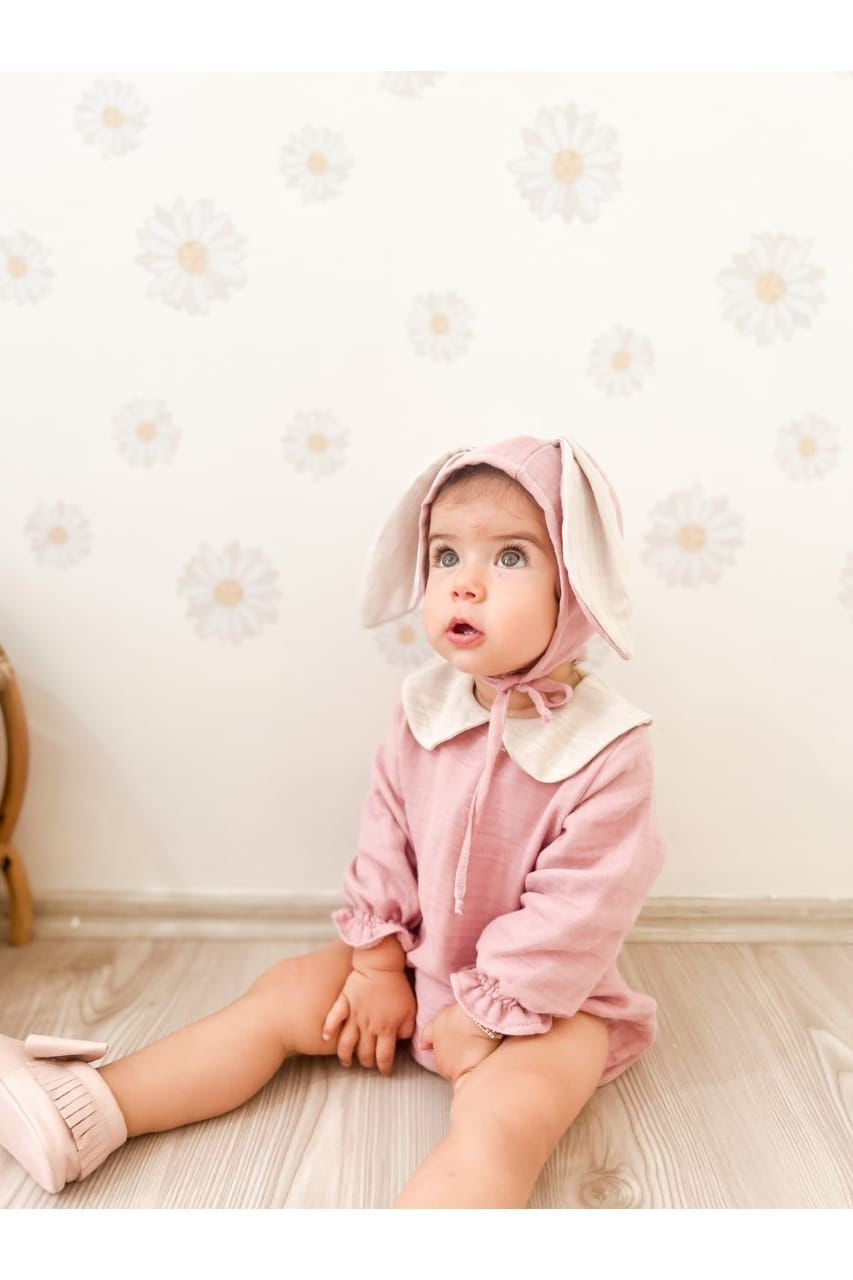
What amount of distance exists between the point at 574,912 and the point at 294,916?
546 millimetres

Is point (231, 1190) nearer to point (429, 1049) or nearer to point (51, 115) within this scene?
point (429, 1049)

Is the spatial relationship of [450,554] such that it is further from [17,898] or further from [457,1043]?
[17,898]

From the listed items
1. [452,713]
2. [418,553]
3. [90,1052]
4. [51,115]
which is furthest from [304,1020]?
[51,115]

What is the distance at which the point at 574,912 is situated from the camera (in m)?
0.97

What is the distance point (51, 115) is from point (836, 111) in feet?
3.08

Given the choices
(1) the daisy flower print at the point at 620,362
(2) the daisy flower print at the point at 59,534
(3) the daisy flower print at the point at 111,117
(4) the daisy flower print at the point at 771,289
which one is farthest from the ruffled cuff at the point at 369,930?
(3) the daisy flower print at the point at 111,117

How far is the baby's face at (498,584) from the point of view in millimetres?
971

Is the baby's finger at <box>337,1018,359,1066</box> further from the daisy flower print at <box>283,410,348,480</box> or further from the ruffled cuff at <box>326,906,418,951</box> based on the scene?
the daisy flower print at <box>283,410,348,480</box>

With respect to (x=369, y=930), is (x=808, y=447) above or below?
above

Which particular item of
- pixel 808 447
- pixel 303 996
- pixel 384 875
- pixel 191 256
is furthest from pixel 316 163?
pixel 303 996

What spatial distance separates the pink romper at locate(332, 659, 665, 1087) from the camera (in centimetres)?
98

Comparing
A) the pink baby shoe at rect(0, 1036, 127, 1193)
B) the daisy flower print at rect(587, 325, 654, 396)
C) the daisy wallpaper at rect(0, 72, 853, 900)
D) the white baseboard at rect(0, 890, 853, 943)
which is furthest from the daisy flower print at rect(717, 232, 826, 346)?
the pink baby shoe at rect(0, 1036, 127, 1193)

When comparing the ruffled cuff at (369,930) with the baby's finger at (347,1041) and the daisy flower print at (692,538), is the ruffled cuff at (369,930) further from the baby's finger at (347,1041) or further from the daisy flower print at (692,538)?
the daisy flower print at (692,538)

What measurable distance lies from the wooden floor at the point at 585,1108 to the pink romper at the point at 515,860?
3.2 inches
